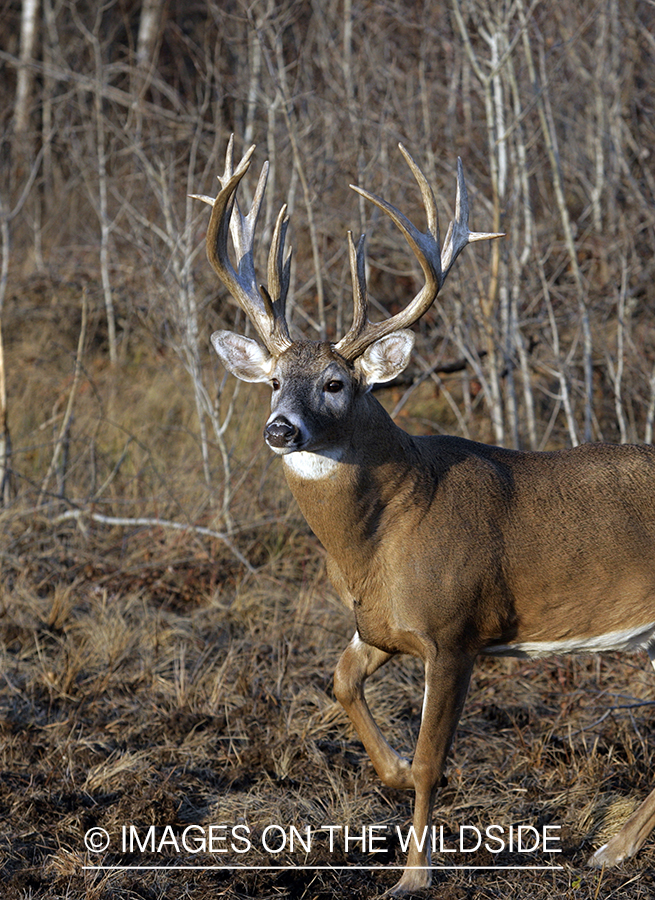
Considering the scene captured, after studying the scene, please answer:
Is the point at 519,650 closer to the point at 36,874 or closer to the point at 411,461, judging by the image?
the point at 411,461

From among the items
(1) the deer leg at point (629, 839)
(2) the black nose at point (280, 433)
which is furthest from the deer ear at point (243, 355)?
(1) the deer leg at point (629, 839)

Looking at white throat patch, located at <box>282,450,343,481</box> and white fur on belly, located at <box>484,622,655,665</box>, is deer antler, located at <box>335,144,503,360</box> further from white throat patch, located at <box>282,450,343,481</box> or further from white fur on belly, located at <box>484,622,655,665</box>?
white fur on belly, located at <box>484,622,655,665</box>

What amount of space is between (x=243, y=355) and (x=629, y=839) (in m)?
2.31

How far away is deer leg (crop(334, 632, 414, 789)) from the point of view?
370 cm

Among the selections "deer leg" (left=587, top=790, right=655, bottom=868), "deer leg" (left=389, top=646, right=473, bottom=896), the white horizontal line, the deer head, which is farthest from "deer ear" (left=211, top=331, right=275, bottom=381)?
"deer leg" (left=587, top=790, right=655, bottom=868)

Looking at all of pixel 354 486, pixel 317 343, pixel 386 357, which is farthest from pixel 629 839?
pixel 317 343

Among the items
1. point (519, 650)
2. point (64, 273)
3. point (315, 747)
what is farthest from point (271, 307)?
point (64, 273)

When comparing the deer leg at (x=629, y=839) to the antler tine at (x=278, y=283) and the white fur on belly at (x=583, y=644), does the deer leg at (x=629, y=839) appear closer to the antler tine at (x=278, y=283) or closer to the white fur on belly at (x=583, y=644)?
the white fur on belly at (x=583, y=644)

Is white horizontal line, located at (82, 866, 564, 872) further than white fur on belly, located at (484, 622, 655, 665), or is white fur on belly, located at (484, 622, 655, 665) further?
white fur on belly, located at (484, 622, 655, 665)

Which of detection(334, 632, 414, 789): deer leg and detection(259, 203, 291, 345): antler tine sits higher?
detection(259, 203, 291, 345): antler tine

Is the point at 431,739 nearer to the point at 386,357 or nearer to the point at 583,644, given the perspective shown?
the point at 583,644

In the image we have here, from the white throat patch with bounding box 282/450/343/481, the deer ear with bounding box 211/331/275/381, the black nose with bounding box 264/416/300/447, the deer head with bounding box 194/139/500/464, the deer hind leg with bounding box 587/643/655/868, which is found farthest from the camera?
the deer ear with bounding box 211/331/275/381

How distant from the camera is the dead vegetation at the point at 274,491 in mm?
3916

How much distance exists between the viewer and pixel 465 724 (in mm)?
4648
